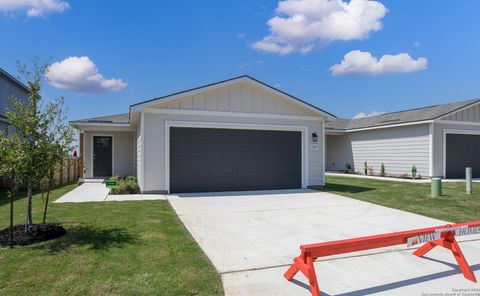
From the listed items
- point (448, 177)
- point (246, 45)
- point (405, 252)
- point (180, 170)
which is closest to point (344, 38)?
point (246, 45)

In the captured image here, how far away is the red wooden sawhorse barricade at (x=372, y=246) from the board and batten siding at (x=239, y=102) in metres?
7.75

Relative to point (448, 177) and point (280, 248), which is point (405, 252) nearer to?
point (280, 248)

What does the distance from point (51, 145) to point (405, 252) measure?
224 inches

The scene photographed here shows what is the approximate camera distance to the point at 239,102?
36.7 feet

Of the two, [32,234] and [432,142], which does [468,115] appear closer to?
[432,142]

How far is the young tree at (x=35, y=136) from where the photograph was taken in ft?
15.9

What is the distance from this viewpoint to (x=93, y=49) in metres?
14.3

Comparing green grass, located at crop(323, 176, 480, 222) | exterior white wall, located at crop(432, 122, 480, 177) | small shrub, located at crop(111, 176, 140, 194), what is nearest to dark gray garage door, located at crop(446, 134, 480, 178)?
exterior white wall, located at crop(432, 122, 480, 177)

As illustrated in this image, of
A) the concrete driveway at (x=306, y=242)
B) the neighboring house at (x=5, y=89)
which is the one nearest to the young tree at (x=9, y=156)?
Answer: the concrete driveway at (x=306, y=242)

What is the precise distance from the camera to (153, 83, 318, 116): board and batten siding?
10.6 meters

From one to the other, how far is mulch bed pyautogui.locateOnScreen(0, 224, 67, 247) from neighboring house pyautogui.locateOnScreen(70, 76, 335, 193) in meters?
4.85

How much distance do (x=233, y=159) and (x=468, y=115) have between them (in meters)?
13.4

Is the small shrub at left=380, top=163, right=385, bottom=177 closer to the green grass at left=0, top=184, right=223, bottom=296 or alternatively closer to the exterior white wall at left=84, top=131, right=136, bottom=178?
the exterior white wall at left=84, top=131, right=136, bottom=178

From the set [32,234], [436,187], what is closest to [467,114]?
[436,187]
